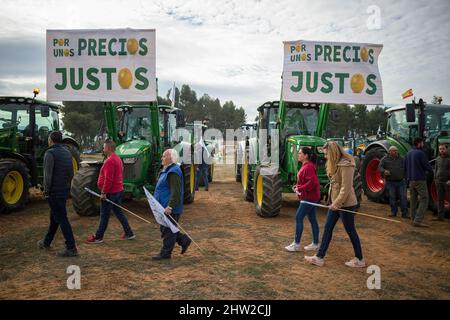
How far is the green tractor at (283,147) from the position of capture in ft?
23.2

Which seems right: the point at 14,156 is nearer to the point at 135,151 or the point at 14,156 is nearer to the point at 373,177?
the point at 135,151

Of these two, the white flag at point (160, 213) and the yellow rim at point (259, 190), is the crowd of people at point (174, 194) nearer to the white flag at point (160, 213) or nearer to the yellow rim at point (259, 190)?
the white flag at point (160, 213)

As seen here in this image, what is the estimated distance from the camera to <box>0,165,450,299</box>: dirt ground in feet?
11.8

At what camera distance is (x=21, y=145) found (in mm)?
8617

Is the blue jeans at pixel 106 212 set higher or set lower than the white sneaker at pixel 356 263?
higher

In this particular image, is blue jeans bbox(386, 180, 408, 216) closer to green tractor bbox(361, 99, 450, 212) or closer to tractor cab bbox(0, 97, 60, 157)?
green tractor bbox(361, 99, 450, 212)

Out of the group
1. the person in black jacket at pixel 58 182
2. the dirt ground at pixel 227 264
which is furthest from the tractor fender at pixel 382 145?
the person in black jacket at pixel 58 182

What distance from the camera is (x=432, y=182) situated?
25.9 feet

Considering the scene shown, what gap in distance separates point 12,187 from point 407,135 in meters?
9.62

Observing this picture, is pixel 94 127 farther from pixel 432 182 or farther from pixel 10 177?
pixel 432 182

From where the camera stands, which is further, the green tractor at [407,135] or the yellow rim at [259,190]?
the green tractor at [407,135]

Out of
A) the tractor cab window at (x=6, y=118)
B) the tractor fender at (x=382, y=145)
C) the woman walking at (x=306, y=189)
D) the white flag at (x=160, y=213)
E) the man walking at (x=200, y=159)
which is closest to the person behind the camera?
the white flag at (x=160, y=213)

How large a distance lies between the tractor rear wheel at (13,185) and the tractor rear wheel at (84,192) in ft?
5.36

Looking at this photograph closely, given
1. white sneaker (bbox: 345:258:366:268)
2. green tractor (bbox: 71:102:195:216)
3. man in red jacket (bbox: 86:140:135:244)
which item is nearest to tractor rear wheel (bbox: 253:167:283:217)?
green tractor (bbox: 71:102:195:216)
